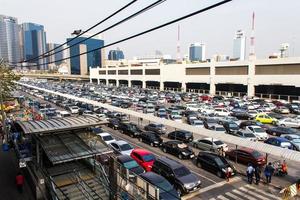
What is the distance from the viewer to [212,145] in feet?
78.9

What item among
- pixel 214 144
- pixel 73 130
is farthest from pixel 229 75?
pixel 73 130

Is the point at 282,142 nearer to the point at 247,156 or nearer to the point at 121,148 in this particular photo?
the point at 247,156

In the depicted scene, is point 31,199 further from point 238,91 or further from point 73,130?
point 238,91

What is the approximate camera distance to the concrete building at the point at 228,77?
5862cm

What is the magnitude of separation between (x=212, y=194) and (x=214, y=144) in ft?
27.8

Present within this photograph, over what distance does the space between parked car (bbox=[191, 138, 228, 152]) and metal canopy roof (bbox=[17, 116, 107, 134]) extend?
12964 millimetres

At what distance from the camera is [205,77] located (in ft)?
257

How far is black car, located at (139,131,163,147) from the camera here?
26470mm

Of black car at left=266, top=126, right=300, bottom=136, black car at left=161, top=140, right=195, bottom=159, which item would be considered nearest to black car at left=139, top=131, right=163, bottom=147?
black car at left=161, top=140, right=195, bottom=159

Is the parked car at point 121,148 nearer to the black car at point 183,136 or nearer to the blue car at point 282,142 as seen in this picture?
the black car at point 183,136

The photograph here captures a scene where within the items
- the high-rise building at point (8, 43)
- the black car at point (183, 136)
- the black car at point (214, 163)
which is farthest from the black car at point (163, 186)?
the high-rise building at point (8, 43)

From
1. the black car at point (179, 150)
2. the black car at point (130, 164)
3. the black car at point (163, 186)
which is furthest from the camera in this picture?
the black car at point (179, 150)

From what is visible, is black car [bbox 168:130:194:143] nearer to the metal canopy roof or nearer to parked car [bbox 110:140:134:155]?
parked car [bbox 110:140:134:155]

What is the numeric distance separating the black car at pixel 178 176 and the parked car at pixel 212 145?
23.5ft
